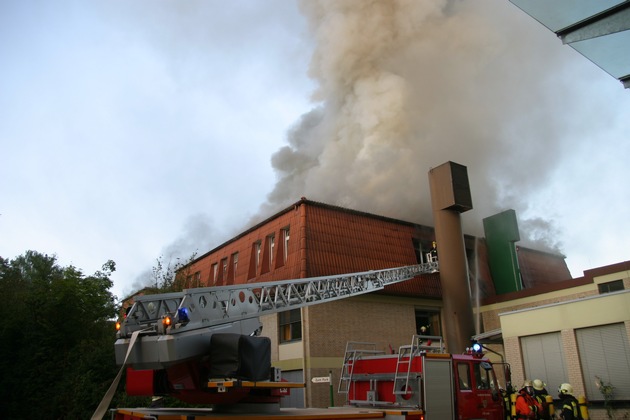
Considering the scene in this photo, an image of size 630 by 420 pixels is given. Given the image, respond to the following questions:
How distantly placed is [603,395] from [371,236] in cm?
1070

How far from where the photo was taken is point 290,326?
1908 cm

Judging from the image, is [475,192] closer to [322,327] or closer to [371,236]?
[371,236]

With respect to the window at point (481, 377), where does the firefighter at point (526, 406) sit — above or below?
below

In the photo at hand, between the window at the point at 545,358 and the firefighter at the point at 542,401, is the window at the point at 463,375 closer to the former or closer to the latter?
the firefighter at the point at 542,401

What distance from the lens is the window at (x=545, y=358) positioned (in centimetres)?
1385

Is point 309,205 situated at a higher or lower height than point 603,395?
higher

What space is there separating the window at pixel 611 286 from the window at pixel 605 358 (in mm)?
6270

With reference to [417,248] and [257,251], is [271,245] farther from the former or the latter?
[417,248]

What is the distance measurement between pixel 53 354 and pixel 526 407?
15740 millimetres

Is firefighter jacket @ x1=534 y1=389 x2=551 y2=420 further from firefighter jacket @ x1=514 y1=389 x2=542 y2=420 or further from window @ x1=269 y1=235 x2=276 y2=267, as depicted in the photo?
window @ x1=269 y1=235 x2=276 y2=267

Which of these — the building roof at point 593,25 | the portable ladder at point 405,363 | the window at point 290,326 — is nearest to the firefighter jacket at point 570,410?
the portable ladder at point 405,363

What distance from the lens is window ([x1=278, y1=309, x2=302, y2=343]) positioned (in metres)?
18.6

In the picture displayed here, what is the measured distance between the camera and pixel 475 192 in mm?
26375

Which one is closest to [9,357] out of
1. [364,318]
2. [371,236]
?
[364,318]
